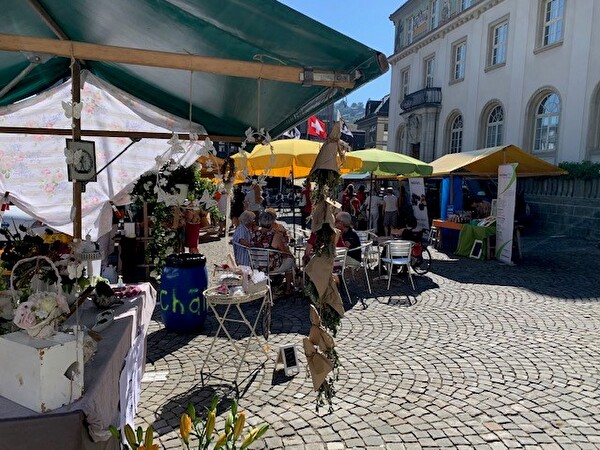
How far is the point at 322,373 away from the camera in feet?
8.38

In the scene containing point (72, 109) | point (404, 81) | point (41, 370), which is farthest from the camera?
point (404, 81)

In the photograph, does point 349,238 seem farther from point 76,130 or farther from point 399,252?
point 76,130

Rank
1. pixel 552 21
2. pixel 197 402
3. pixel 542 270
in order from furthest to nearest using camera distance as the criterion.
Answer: pixel 552 21 < pixel 542 270 < pixel 197 402

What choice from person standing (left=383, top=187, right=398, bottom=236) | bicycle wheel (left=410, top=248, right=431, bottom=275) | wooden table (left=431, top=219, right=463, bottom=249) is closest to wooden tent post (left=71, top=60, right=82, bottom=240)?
bicycle wheel (left=410, top=248, right=431, bottom=275)

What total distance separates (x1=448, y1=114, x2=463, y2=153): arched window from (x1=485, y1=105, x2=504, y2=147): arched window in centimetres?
214

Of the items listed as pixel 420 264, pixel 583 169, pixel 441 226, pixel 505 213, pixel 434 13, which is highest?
pixel 434 13

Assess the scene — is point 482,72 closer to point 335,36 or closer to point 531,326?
point 531,326

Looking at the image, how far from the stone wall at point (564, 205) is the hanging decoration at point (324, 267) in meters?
14.7

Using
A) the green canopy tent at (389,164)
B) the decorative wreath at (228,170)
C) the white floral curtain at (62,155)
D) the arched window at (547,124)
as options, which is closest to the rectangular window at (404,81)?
the arched window at (547,124)

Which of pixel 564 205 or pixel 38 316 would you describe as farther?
pixel 564 205

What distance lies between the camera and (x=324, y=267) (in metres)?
2.47

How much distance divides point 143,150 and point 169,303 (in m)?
2.14

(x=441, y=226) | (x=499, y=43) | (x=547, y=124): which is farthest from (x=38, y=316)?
(x=499, y=43)

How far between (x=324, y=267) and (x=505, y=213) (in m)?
9.40
